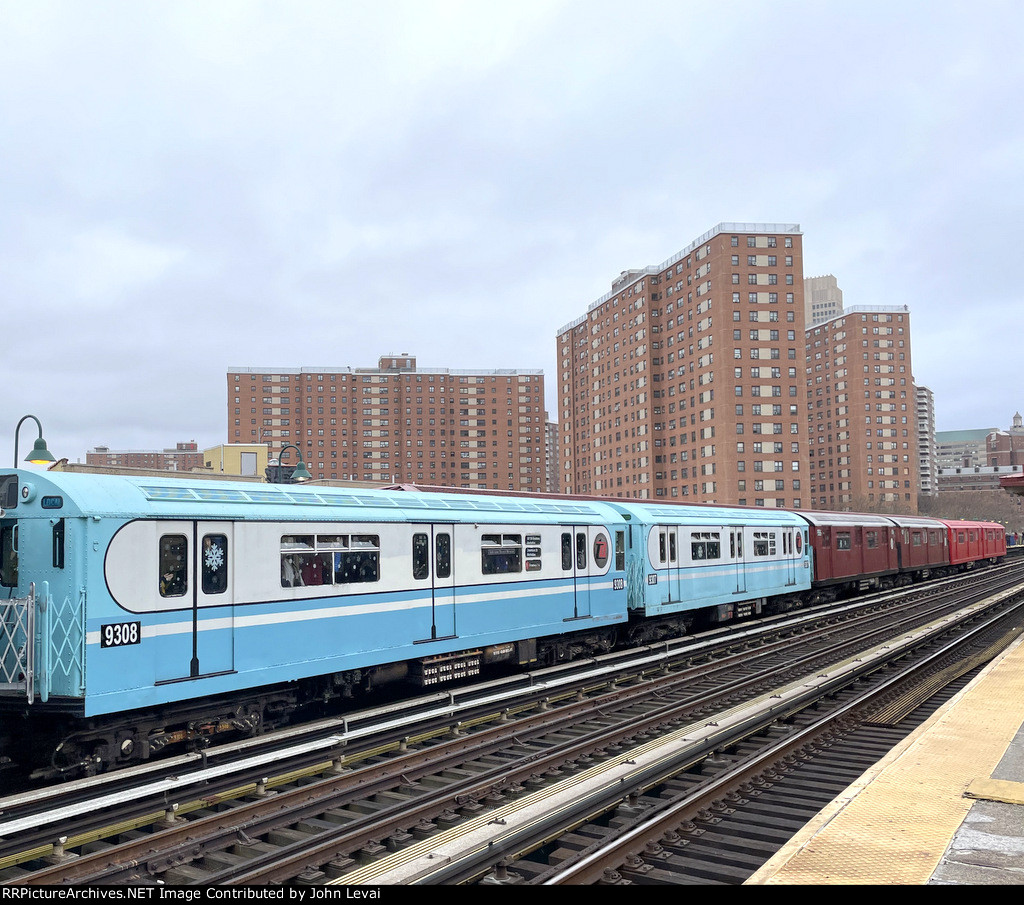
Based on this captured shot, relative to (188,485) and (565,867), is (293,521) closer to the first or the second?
(188,485)

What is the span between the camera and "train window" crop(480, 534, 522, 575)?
1475 cm

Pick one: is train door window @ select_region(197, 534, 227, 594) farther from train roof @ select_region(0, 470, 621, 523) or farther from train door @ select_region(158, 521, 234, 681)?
train roof @ select_region(0, 470, 621, 523)

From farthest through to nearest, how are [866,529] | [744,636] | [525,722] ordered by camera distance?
[866,529] < [744,636] < [525,722]

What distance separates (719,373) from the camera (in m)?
91.4

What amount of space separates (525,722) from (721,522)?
40.1ft

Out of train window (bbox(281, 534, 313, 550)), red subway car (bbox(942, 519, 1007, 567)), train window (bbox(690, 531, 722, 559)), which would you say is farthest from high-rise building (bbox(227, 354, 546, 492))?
train window (bbox(281, 534, 313, 550))

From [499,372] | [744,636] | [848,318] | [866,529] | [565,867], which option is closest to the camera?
[565,867]

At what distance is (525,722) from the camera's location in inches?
488

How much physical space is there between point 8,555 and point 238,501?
2708 mm

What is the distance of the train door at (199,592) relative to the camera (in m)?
9.93

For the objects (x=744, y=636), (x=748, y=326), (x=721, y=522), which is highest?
(x=748, y=326)

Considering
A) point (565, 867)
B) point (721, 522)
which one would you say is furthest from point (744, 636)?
point (565, 867)

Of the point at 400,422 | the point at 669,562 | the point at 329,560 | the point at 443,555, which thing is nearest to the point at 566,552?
the point at 443,555

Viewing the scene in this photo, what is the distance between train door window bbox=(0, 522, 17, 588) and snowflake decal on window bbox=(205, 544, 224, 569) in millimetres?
2129
